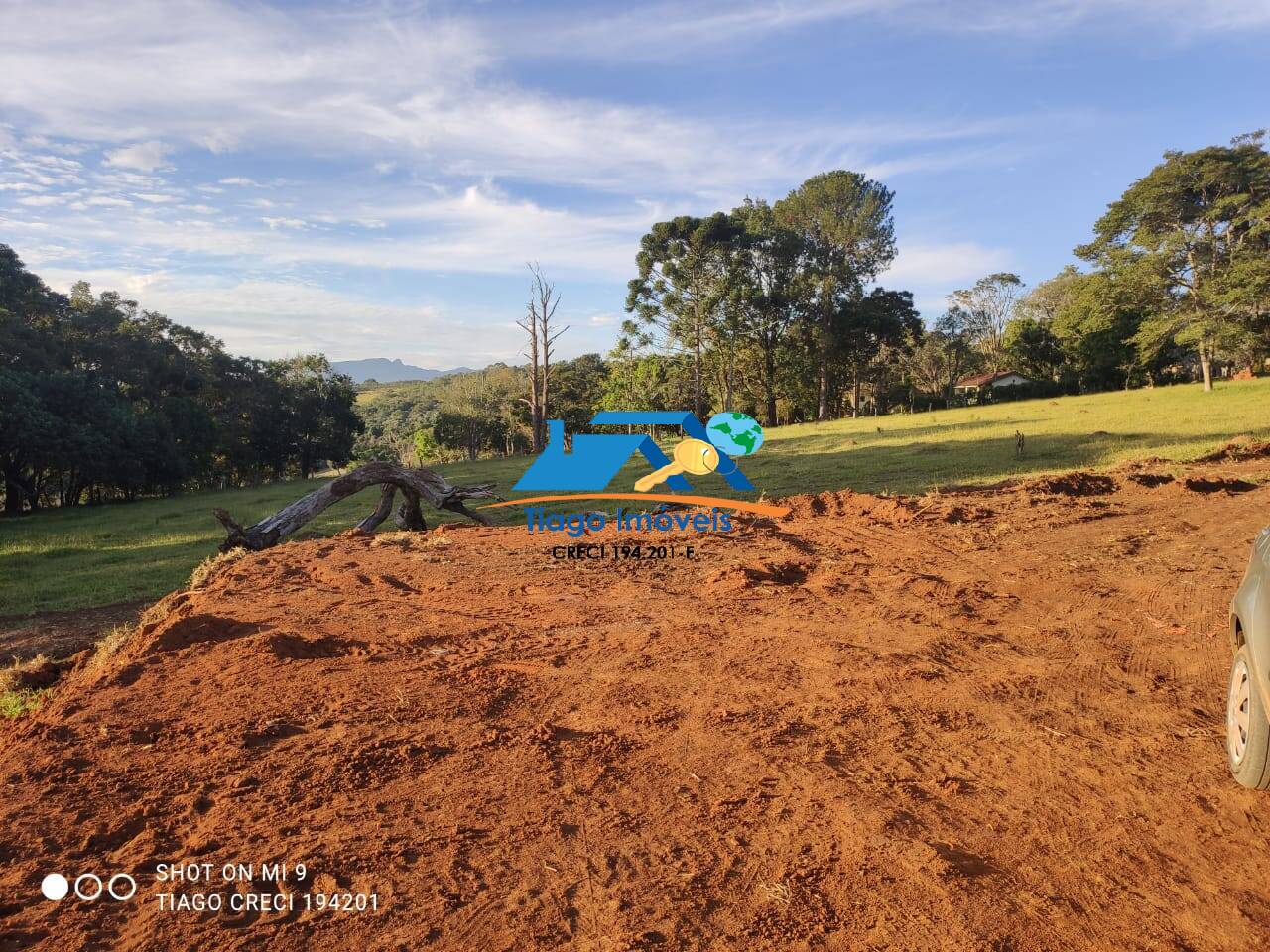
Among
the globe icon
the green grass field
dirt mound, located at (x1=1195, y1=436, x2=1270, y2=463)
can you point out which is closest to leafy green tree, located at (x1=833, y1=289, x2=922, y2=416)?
the green grass field

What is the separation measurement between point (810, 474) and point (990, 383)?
116 feet

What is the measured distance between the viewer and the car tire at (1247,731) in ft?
8.93

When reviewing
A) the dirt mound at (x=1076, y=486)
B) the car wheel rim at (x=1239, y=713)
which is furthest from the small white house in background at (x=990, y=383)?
the car wheel rim at (x=1239, y=713)

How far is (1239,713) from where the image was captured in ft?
9.70

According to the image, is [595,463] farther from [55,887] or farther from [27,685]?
[55,887]

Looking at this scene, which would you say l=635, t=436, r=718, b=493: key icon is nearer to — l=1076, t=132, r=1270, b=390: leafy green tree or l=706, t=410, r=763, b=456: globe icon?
l=706, t=410, r=763, b=456: globe icon

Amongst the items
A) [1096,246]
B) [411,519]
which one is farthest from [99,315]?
[1096,246]

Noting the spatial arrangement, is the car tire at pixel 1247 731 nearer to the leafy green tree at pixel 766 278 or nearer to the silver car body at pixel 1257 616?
the silver car body at pixel 1257 616

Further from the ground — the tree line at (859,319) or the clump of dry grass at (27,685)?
the tree line at (859,319)

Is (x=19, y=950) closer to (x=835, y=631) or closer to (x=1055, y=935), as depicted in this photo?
(x=1055, y=935)

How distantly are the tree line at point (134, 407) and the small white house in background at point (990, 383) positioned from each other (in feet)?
121

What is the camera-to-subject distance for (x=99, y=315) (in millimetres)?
27391

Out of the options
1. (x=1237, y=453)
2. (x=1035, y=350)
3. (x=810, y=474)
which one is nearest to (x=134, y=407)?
(x=810, y=474)

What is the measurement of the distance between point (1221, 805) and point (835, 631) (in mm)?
2465
